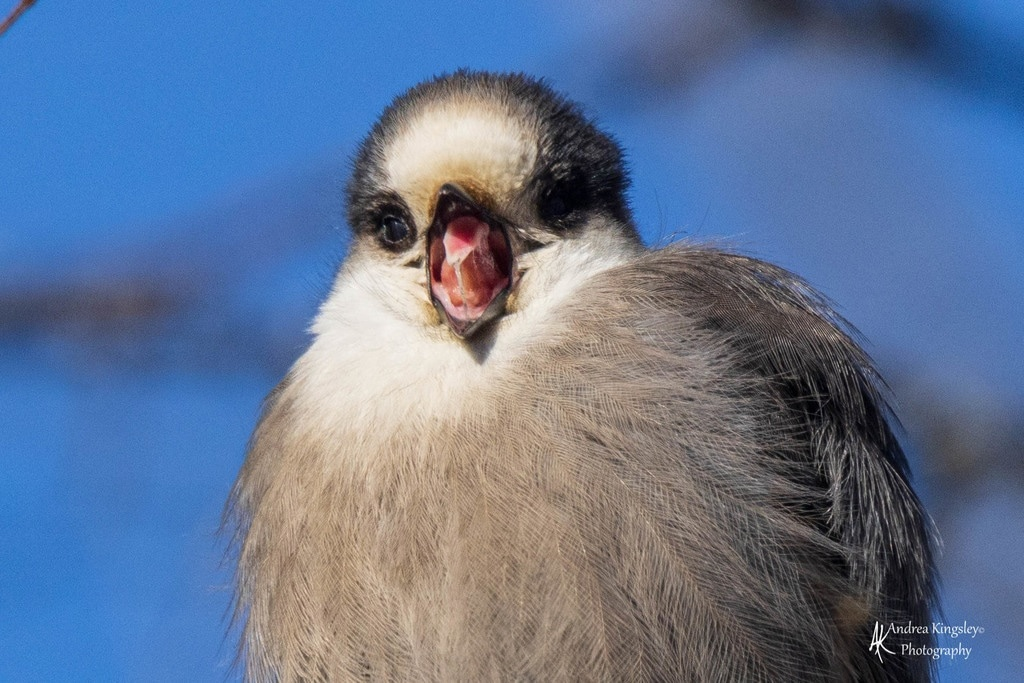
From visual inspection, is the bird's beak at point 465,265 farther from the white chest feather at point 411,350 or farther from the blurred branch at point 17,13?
the blurred branch at point 17,13

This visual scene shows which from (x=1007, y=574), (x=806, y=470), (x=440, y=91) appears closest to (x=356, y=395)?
(x=440, y=91)

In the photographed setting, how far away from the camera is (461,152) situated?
9.78 feet

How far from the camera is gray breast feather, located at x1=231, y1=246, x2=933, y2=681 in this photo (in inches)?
98.3

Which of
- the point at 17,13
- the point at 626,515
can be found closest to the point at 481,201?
the point at 626,515

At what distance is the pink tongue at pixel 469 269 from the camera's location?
9.27 ft

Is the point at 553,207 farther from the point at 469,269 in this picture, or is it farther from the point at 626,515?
the point at 626,515

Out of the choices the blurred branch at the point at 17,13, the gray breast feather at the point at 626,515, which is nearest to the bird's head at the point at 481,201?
the gray breast feather at the point at 626,515

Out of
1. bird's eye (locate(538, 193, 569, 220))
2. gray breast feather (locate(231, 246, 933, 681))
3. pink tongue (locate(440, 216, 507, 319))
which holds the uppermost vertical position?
bird's eye (locate(538, 193, 569, 220))

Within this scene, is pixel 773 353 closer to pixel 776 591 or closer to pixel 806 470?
pixel 806 470

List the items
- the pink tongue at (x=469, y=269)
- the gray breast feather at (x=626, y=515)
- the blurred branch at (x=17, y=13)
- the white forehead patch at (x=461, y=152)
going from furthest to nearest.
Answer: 1. the white forehead patch at (x=461, y=152)
2. the pink tongue at (x=469, y=269)
3. the gray breast feather at (x=626, y=515)
4. the blurred branch at (x=17, y=13)

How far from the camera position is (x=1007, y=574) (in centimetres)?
335

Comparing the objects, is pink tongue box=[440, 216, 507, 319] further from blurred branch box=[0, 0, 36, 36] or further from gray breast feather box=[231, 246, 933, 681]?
blurred branch box=[0, 0, 36, 36]

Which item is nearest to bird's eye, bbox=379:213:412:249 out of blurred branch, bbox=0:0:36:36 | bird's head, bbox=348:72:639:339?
bird's head, bbox=348:72:639:339

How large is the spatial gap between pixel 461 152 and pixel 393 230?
0.27 metres
